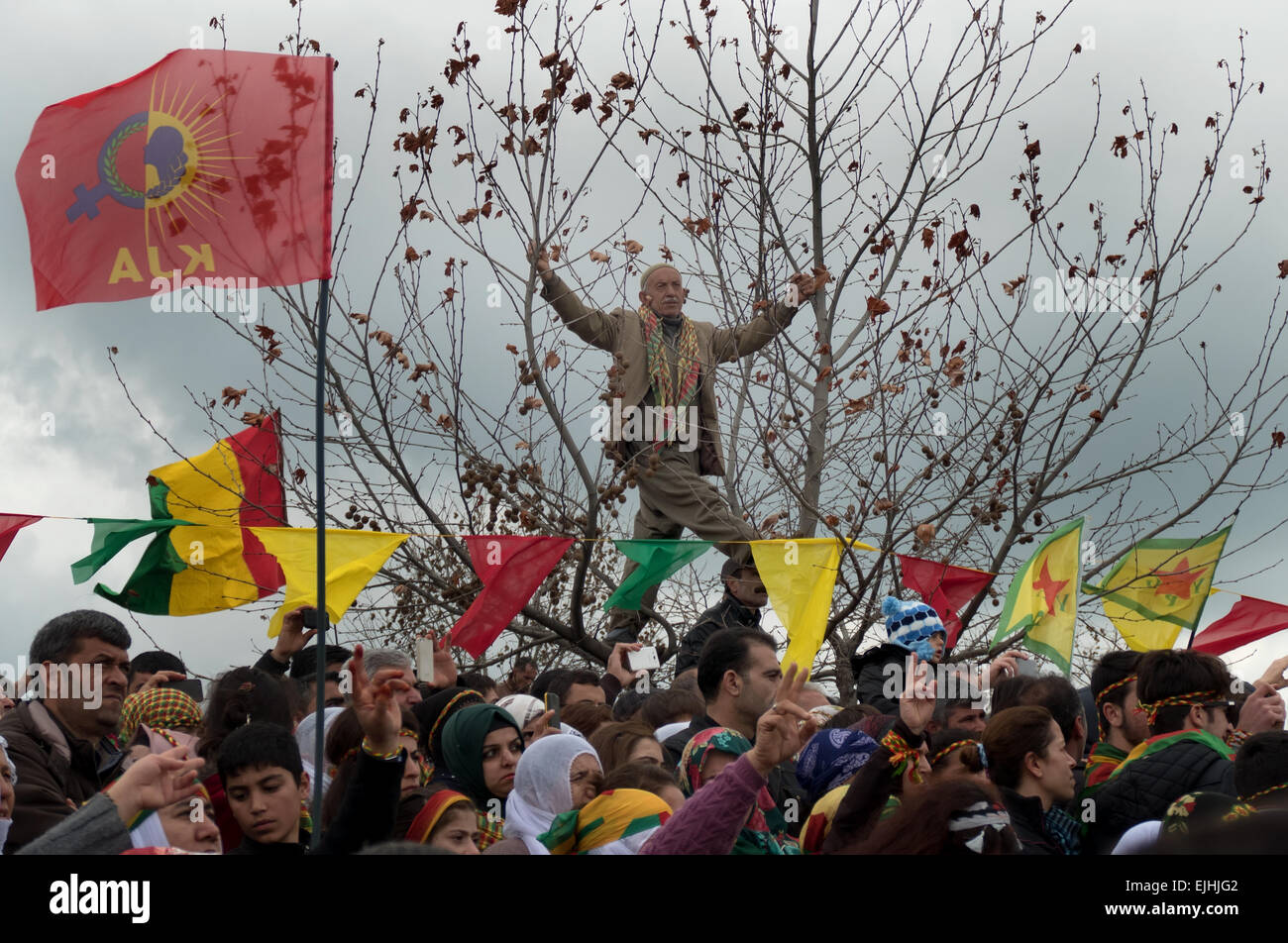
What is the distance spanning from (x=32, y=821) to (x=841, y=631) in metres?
7.04

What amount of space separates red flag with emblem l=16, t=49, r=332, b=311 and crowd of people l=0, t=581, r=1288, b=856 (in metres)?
1.43

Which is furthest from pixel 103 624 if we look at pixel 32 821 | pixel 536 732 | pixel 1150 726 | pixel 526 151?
pixel 526 151

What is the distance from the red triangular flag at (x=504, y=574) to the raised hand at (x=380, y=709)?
4727 mm

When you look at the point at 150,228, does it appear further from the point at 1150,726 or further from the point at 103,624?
the point at 1150,726

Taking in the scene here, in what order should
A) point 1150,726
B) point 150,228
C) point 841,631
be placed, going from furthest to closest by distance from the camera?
point 841,631
point 1150,726
point 150,228

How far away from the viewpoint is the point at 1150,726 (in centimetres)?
574

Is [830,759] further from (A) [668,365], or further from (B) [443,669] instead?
(A) [668,365]

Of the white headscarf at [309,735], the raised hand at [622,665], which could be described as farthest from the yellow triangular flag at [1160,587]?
the white headscarf at [309,735]

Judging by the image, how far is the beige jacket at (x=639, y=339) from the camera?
31.4 feet

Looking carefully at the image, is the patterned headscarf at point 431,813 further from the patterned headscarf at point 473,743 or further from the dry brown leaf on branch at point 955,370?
the dry brown leaf on branch at point 955,370

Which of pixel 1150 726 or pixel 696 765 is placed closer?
pixel 696 765

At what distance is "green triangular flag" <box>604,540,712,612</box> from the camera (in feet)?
30.2

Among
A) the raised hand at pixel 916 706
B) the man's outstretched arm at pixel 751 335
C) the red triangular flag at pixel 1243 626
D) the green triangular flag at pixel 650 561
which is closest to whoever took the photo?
the raised hand at pixel 916 706

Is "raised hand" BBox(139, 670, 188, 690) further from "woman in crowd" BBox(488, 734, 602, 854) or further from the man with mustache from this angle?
"woman in crowd" BBox(488, 734, 602, 854)
